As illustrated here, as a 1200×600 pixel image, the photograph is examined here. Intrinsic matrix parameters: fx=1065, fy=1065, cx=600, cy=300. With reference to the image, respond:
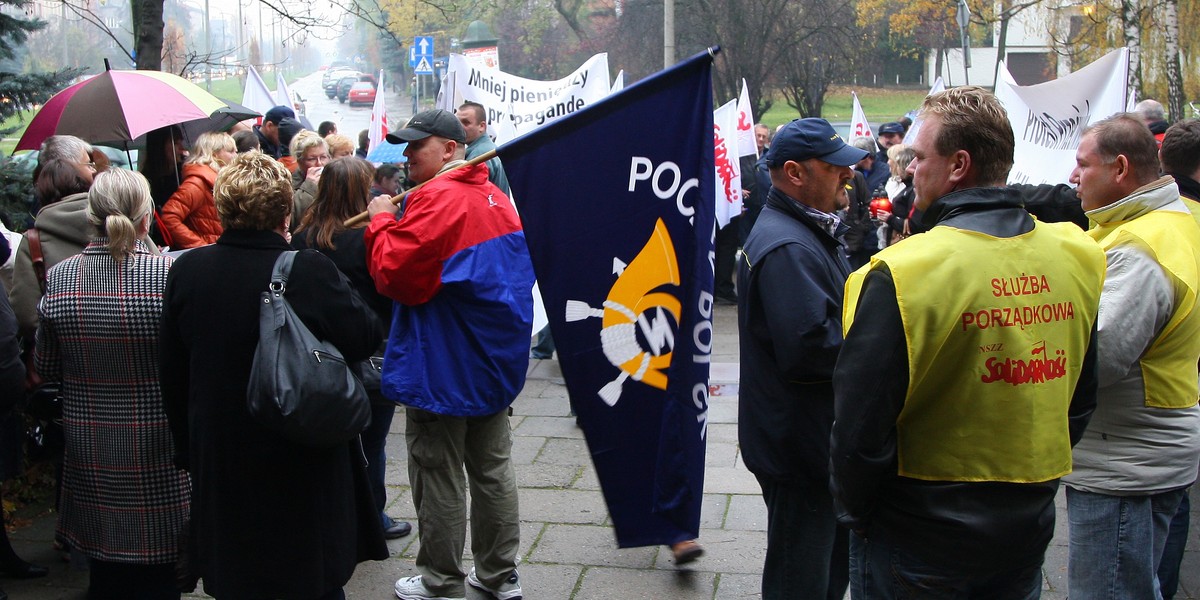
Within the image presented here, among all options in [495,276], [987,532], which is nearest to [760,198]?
[495,276]

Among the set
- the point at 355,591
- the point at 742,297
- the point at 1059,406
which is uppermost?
the point at 742,297

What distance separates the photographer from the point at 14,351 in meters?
3.81

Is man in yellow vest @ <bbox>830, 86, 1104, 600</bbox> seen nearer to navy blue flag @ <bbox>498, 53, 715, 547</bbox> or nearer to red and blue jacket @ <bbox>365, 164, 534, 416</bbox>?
navy blue flag @ <bbox>498, 53, 715, 547</bbox>

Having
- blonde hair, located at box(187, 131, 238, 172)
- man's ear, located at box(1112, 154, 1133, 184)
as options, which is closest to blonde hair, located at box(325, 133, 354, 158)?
blonde hair, located at box(187, 131, 238, 172)

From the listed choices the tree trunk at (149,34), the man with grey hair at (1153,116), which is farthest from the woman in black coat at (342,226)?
the man with grey hair at (1153,116)

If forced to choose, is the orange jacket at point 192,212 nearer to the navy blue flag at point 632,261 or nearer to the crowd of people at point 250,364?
the crowd of people at point 250,364

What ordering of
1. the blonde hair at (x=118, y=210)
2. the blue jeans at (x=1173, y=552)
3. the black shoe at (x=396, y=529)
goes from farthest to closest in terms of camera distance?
the black shoe at (x=396, y=529) < the blue jeans at (x=1173, y=552) < the blonde hair at (x=118, y=210)

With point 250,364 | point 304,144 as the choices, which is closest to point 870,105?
point 304,144

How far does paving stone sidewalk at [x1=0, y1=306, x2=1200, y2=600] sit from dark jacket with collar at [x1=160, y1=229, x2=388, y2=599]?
1.21 meters

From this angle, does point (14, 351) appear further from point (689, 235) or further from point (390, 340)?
point (689, 235)

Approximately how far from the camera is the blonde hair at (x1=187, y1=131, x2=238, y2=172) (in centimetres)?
621

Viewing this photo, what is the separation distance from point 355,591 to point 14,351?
5.21ft

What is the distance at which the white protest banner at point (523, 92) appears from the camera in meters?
8.77

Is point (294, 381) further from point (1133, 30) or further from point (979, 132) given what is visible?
point (1133, 30)
